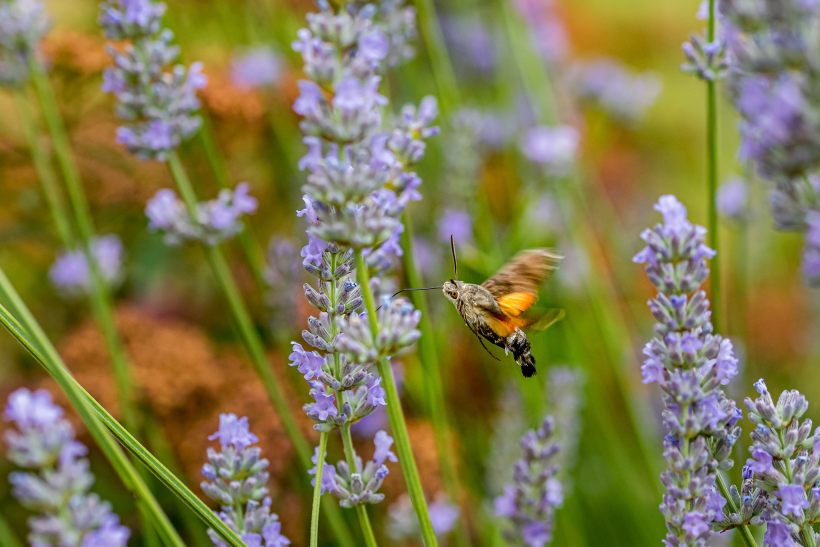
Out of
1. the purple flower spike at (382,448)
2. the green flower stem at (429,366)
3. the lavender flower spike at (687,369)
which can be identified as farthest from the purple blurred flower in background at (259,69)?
the lavender flower spike at (687,369)

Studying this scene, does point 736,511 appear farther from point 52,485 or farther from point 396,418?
point 52,485

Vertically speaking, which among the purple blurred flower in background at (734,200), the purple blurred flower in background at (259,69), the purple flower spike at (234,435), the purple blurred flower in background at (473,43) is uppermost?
the purple blurred flower in background at (473,43)

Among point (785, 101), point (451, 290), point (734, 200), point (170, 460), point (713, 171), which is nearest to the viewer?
point (785, 101)

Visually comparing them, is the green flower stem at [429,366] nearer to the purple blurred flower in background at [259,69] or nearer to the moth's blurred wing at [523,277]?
the moth's blurred wing at [523,277]

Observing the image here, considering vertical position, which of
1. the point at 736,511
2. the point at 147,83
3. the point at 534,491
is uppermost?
the point at 147,83

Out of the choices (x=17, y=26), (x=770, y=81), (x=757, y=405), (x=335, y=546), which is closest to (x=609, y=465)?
(x=335, y=546)

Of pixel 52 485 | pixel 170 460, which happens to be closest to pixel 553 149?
pixel 170 460

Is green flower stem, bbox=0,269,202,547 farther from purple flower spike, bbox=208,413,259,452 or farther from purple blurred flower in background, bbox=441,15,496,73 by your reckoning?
purple blurred flower in background, bbox=441,15,496,73
